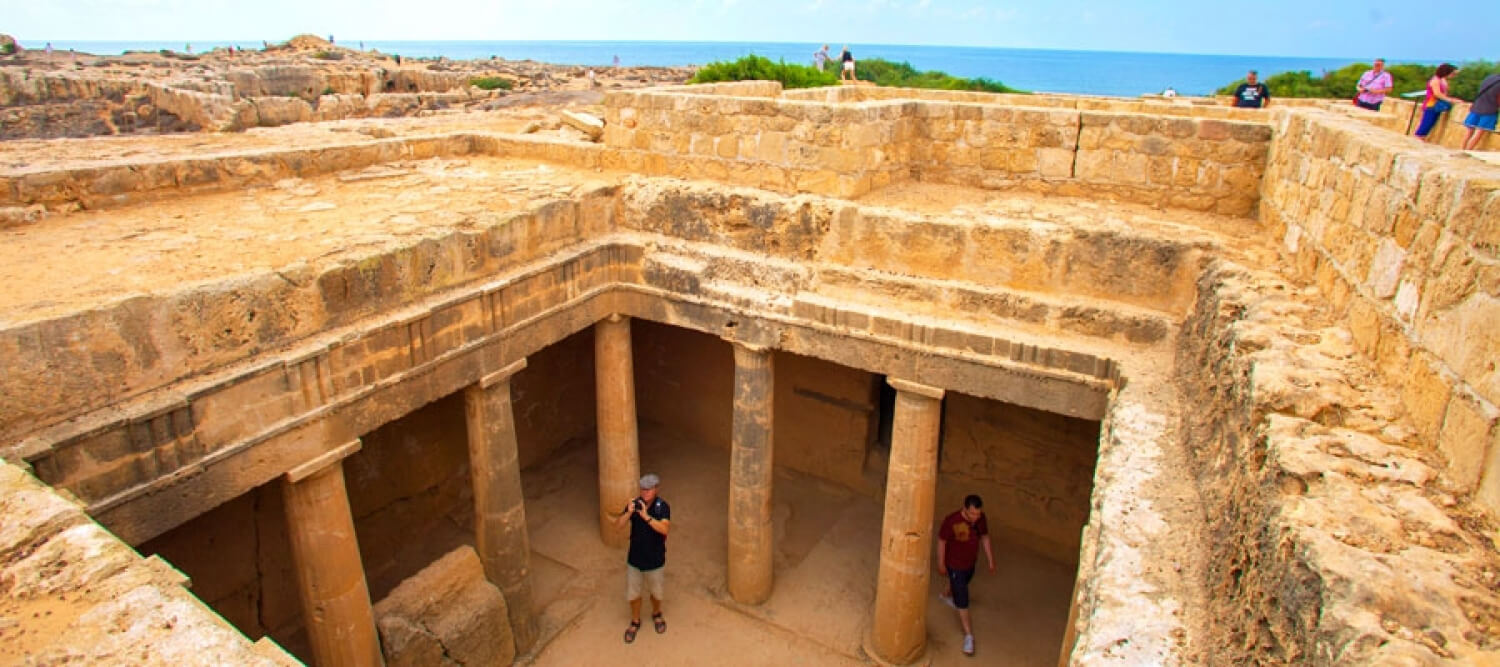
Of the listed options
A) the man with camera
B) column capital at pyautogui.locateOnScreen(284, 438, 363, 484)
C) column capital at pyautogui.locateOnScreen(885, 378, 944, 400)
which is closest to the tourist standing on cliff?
column capital at pyautogui.locateOnScreen(885, 378, 944, 400)

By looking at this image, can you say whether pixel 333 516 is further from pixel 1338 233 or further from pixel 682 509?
pixel 1338 233

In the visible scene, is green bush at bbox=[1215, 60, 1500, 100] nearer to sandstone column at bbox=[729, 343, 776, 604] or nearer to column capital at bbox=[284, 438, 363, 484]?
sandstone column at bbox=[729, 343, 776, 604]

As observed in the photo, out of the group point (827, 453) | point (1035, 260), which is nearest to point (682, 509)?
point (827, 453)

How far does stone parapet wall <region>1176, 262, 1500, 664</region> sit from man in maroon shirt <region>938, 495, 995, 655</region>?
12.3ft

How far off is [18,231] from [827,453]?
7902 mm

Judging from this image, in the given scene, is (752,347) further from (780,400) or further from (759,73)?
(759,73)

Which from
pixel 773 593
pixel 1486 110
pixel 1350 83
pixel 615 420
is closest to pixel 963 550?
pixel 773 593

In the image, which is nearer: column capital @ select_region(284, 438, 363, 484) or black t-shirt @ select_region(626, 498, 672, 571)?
column capital @ select_region(284, 438, 363, 484)

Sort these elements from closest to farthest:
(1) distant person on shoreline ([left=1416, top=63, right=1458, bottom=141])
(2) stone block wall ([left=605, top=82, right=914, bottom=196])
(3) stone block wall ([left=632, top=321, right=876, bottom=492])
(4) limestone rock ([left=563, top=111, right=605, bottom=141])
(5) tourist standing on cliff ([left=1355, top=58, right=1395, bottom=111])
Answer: (2) stone block wall ([left=605, top=82, right=914, bottom=196]) → (4) limestone rock ([left=563, top=111, right=605, bottom=141]) → (3) stone block wall ([left=632, top=321, right=876, bottom=492]) → (1) distant person on shoreline ([left=1416, top=63, right=1458, bottom=141]) → (5) tourist standing on cliff ([left=1355, top=58, right=1395, bottom=111])

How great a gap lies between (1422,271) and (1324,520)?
1.42m

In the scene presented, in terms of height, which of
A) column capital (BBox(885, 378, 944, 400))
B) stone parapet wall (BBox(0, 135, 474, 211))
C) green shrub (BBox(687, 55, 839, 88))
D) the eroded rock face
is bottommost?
the eroded rock face

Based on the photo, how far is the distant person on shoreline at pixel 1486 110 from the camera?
880cm

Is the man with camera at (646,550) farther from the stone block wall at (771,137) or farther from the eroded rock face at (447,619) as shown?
the stone block wall at (771,137)

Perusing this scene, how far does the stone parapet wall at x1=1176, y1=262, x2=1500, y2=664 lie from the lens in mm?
2307
